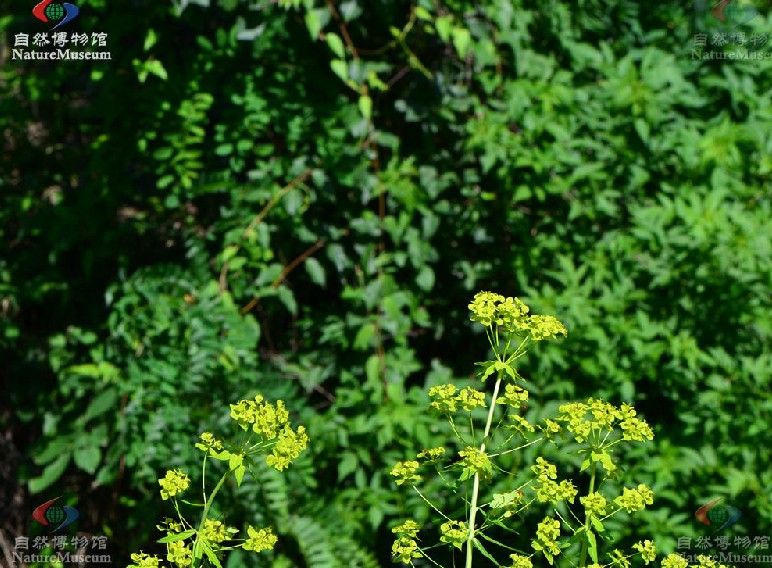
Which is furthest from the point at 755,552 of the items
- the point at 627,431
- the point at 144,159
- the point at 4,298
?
the point at 4,298

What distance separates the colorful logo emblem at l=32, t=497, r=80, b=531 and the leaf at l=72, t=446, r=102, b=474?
400 mm

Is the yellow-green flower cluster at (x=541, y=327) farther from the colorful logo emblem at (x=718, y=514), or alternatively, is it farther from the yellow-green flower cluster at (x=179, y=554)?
the colorful logo emblem at (x=718, y=514)

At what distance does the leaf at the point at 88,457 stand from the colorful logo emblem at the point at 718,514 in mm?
2068

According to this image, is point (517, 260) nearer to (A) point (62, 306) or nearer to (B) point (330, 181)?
(B) point (330, 181)

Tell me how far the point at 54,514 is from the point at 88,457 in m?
0.50

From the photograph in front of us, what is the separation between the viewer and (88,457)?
3316mm

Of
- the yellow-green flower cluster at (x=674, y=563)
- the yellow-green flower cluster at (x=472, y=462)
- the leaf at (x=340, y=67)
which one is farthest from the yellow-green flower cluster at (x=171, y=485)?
the leaf at (x=340, y=67)

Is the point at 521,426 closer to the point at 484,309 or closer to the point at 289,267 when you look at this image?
the point at 484,309

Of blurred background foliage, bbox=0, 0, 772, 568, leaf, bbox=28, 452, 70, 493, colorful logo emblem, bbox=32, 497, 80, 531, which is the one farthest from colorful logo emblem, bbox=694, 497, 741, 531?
colorful logo emblem, bbox=32, 497, 80, 531

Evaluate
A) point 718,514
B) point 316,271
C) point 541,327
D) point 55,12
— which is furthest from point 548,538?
point 55,12

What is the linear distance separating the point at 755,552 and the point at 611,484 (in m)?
0.54

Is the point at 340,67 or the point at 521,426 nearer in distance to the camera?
the point at 521,426

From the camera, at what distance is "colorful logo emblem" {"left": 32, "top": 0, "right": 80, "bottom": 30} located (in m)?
3.53

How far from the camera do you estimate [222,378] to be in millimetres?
3271
